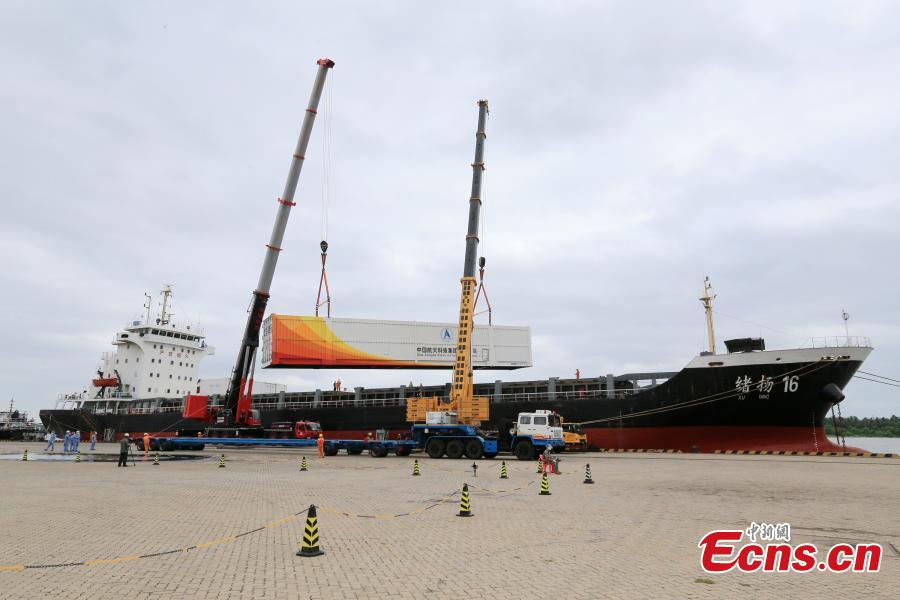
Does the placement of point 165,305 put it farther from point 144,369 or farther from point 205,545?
point 205,545

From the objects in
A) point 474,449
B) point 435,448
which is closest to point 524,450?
point 474,449

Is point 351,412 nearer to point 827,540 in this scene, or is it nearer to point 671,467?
point 671,467

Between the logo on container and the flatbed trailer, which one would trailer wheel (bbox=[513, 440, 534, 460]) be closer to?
the flatbed trailer

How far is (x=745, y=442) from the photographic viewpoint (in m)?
29.4

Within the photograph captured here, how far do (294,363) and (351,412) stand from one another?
27.0 ft

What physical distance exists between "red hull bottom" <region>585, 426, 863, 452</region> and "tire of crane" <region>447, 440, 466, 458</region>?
980cm

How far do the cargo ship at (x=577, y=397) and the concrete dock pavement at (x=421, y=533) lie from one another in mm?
10504

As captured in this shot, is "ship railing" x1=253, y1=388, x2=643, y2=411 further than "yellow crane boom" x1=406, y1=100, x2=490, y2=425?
Yes

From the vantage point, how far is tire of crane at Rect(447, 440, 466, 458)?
1097 inches

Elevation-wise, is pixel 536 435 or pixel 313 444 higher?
pixel 536 435

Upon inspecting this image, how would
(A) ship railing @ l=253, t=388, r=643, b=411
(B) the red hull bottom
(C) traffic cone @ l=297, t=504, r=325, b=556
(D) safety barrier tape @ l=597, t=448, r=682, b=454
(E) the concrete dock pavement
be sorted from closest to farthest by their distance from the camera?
(E) the concrete dock pavement, (C) traffic cone @ l=297, t=504, r=325, b=556, (B) the red hull bottom, (D) safety barrier tape @ l=597, t=448, r=682, b=454, (A) ship railing @ l=253, t=388, r=643, b=411

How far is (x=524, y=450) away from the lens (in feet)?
88.7

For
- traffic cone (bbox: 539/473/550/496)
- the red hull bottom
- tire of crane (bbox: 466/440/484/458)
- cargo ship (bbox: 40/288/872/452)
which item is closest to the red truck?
cargo ship (bbox: 40/288/872/452)

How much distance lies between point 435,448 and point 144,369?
42859mm
